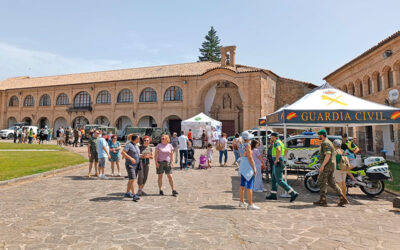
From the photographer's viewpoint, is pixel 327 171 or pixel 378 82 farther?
pixel 378 82

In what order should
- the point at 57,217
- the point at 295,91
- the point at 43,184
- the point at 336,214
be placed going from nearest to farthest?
1. the point at 57,217
2. the point at 336,214
3. the point at 43,184
4. the point at 295,91

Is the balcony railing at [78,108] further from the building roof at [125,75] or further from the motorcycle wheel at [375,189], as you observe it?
the motorcycle wheel at [375,189]

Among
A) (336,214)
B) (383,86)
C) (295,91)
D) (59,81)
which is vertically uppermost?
(59,81)

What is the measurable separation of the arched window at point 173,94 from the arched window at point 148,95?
1.72 m

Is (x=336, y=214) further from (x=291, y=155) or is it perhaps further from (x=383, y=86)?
(x=383, y=86)

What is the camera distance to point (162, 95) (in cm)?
3120

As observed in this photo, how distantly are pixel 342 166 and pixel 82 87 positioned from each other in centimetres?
3575

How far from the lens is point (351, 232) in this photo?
4.28m

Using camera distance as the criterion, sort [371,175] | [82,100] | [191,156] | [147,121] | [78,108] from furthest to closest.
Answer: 1. [82,100]
2. [78,108]
3. [147,121]
4. [191,156]
5. [371,175]

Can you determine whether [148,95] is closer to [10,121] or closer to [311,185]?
[10,121]

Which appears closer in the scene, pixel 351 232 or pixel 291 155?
pixel 351 232

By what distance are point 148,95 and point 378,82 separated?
24.5 meters

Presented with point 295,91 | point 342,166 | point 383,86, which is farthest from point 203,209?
point 295,91

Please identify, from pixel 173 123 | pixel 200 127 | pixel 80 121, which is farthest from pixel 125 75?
pixel 200 127
